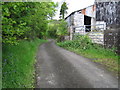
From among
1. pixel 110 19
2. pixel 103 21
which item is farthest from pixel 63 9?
pixel 103 21

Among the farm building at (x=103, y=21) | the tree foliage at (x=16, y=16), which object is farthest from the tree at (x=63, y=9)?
the farm building at (x=103, y=21)

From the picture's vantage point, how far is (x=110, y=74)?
502cm

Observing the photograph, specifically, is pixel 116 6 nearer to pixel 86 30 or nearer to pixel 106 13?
pixel 106 13

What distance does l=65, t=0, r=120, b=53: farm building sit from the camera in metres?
9.57

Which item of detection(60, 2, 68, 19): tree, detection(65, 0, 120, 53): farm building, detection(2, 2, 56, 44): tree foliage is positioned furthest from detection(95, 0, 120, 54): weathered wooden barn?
detection(60, 2, 68, 19): tree

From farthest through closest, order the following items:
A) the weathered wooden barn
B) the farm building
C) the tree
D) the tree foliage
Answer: the farm building, the weathered wooden barn, the tree, the tree foliage

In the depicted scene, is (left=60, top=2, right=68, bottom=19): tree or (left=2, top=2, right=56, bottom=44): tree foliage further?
(left=60, top=2, right=68, bottom=19): tree

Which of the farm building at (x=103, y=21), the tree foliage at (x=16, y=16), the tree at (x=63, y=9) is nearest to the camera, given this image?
the tree foliage at (x=16, y=16)

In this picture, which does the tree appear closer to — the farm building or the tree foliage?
the tree foliage

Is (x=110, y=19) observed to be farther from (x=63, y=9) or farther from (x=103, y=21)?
(x=63, y=9)

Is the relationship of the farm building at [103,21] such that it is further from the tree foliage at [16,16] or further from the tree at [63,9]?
the tree at [63,9]

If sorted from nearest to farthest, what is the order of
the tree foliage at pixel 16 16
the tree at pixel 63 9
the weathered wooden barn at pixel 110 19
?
the tree foliage at pixel 16 16
the tree at pixel 63 9
the weathered wooden barn at pixel 110 19

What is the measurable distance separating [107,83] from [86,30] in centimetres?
1147

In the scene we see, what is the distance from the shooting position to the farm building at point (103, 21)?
9.57m
